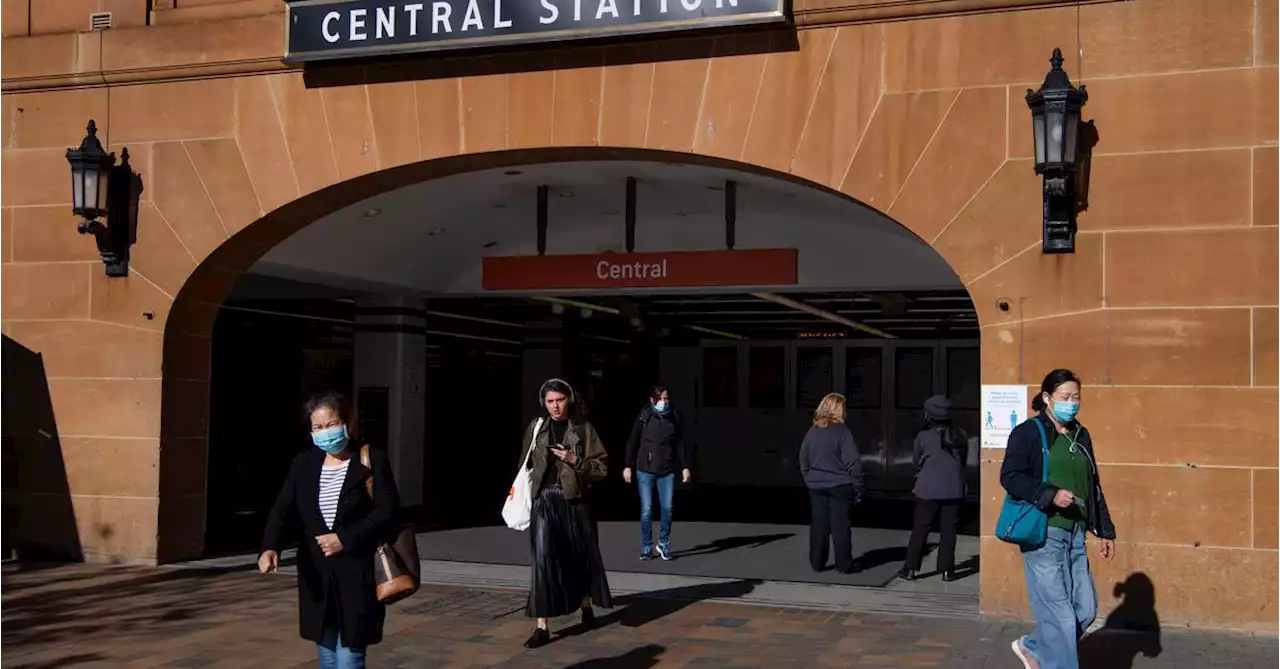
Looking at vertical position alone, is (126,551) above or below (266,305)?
below

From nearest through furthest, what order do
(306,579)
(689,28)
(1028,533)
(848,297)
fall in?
(306,579) < (1028,533) < (689,28) < (848,297)

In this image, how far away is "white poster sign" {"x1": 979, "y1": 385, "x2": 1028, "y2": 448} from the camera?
8781 millimetres

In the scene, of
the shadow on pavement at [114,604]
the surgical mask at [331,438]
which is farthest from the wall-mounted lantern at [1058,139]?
the shadow on pavement at [114,604]

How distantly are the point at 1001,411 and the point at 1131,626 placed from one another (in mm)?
1534

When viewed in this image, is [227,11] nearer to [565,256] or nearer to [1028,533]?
[565,256]

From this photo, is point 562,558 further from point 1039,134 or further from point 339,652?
point 1039,134

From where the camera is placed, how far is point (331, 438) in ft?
17.8

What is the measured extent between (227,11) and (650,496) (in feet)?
17.5

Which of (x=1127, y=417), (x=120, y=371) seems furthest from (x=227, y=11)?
(x=1127, y=417)

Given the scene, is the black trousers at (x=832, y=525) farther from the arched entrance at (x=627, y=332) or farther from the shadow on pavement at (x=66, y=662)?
the shadow on pavement at (x=66, y=662)

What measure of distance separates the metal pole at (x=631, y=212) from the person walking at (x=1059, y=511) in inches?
236

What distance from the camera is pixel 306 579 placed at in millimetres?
5527

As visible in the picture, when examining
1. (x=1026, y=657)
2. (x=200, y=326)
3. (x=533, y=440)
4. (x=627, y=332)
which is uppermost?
(x=627, y=332)

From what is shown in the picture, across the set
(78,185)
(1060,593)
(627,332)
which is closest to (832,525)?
(1060,593)
